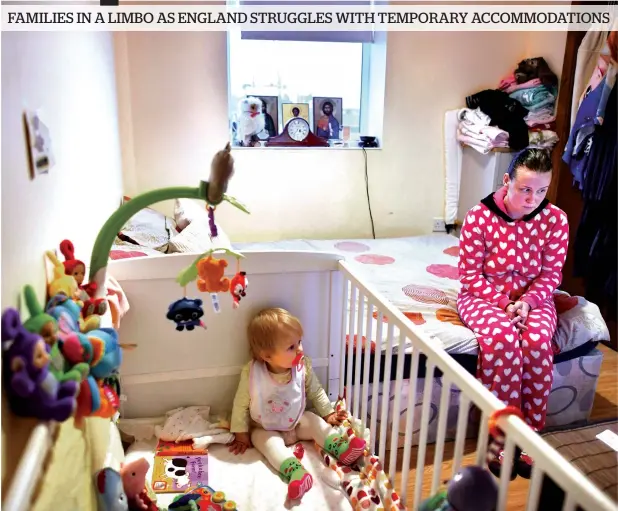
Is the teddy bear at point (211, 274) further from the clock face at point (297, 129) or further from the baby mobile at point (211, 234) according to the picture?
the clock face at point (297, 129)

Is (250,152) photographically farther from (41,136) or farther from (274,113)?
(41,136)

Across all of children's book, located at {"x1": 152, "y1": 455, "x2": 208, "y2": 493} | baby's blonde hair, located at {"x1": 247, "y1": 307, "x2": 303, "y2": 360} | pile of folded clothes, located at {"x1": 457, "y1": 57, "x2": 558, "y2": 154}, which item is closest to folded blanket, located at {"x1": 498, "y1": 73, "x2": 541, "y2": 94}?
pile of folded clothes, located at {"x1": 457, "y1": 57, "x2": 558, "y2": 154}

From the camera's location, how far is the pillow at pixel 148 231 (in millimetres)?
2010

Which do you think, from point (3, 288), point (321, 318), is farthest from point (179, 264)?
point (3, 288)

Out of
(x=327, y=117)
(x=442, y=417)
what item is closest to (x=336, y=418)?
(x=442, y=417)

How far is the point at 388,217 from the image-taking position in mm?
3496

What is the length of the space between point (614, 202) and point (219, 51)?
225 cm

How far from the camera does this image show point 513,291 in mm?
1986

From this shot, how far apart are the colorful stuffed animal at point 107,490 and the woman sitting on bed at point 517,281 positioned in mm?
1258

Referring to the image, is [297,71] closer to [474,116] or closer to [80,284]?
[474,116]

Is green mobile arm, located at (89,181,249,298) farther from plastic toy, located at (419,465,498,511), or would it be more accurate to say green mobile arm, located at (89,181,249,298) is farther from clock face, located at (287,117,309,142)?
clock face, located at (287,117,309,142)

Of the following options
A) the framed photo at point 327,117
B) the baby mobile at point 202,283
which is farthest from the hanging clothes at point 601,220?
the baby mobile at point 202,283

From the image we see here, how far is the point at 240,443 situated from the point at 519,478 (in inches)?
36.8

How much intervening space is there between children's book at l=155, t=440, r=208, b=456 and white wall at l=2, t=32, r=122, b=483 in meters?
0.59
